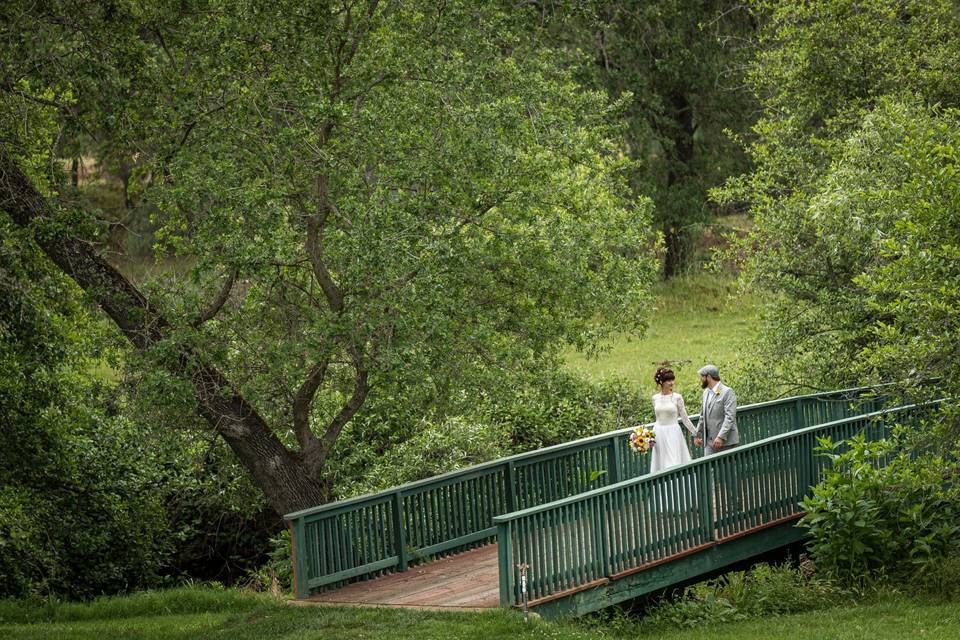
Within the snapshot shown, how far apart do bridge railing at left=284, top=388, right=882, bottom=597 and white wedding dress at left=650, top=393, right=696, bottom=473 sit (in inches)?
34.3

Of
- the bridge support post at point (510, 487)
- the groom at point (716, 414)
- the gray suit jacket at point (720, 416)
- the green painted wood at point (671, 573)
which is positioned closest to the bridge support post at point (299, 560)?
the green painted wood at point (671, 573)

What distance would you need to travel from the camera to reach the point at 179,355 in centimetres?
1361

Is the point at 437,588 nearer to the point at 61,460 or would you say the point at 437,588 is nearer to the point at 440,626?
the point at 440,626

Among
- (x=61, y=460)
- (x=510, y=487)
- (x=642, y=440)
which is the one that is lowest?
(x=510, y=487)

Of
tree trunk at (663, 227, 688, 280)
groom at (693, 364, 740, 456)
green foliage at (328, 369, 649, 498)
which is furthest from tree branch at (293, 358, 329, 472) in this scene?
tree trunk at (663, 227, 688, 280)

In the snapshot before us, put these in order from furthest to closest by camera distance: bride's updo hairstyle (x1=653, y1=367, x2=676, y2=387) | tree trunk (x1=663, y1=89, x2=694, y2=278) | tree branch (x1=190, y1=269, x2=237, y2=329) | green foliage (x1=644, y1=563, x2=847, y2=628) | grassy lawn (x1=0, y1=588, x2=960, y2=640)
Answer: tree trunk (x1=663, y1=89, x2=694, y2=278) < bride's updo hairstyle (x1=653, y1=367, x2=676, y2=387) < tree branch (x1=190, y1=269, x2=237, y2=329) < green foliage (x1=644, y1=563, x2=847, y2=628) < grassy lawn (x1=0, y1=588, x2=960, y2=640)

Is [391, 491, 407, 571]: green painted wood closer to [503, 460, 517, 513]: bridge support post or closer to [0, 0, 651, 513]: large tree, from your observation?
[0, 0, 651, 513]: large tree

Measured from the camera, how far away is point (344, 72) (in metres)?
15.2

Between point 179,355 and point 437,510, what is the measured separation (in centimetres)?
340

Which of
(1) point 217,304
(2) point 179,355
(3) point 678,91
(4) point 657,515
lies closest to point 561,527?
→ (4) point 657,515

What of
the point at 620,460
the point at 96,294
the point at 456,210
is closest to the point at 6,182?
the point at 96,294

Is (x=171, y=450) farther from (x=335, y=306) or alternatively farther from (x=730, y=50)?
(x=730, y=50)

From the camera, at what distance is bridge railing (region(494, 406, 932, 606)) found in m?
11.8

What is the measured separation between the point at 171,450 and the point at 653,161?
26283 mm
